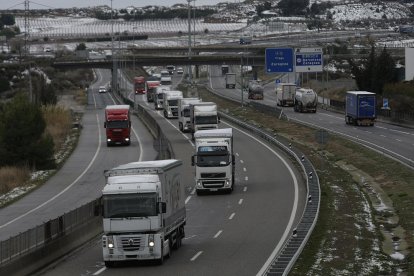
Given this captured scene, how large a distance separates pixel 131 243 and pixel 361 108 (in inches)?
2596

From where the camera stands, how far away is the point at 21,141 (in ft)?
258

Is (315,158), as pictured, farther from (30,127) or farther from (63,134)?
(63,134)

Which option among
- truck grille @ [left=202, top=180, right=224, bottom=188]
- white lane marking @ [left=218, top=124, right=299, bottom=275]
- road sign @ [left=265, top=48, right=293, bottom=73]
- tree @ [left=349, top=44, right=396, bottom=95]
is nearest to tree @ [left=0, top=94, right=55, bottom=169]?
white lane marking @ [left=218, top=124, right=299, bottom=275]

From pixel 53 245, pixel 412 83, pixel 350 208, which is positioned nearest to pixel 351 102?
pixel 412 83

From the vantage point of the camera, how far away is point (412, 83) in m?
109

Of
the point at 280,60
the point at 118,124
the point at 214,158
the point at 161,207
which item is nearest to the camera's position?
the point at 161,207

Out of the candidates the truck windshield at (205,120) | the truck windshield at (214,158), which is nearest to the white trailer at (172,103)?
the truck windshield at (205,120)

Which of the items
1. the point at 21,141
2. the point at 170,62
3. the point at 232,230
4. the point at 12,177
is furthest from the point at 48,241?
the point at 170,62

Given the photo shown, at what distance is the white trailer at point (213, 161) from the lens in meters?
50.8

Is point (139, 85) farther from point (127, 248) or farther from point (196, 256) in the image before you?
point (127, 248)

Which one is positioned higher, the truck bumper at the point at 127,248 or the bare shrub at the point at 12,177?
the truck bumper at the point at 127,248

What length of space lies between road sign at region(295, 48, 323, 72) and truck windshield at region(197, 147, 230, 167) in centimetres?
6378

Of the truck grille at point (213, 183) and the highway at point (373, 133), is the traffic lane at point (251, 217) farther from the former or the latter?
the highway at point (373, 133)

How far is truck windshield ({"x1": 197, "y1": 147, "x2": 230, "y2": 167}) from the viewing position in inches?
1998
